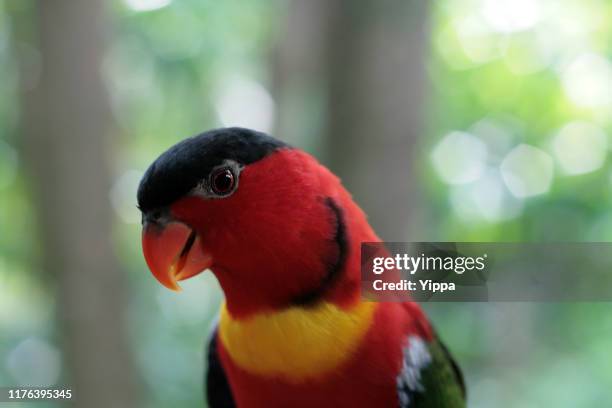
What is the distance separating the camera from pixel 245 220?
868mm

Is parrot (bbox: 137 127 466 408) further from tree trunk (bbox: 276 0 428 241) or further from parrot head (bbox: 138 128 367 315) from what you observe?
tree trunk (bbox: 276 0 428 241)

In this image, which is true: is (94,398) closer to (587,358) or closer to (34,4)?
(34,4)

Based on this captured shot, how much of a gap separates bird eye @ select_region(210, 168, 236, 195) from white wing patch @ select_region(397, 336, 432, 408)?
1.33 feet

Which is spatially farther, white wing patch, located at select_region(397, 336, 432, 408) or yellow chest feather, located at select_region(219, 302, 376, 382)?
white wing patch, located at select_region(397, 336, 432, 408)

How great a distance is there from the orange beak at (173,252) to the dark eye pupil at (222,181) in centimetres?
7

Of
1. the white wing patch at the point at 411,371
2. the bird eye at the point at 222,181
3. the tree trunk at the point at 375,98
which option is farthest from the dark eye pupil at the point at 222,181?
the tree trunk at the point at 375,98

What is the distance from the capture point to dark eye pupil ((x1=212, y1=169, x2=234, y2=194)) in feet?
2.74

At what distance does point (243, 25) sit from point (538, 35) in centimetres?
162

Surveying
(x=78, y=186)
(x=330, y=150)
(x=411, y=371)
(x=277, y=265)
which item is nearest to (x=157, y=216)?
(x=277, y=265)

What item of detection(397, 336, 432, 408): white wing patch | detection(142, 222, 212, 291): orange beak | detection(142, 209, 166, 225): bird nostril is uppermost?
detection(142, 209, 166, 225): bird nostril

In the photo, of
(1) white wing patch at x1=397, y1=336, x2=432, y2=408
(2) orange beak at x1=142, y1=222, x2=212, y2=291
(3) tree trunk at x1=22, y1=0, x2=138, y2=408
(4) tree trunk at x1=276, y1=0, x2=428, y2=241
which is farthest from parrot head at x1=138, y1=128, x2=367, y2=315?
(3) tree trunk at x1=22, y1=0, x2=138, y2=408

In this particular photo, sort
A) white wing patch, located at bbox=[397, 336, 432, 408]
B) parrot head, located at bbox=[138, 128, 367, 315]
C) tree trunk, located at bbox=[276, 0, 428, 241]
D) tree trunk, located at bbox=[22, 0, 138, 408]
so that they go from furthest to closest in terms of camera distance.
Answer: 1. tree trunk, located at bbox=[22, 0, 138, 408]
2. tree trunk, located at bbox=[276, 0, 428, 241]
3. white wing patch, located at bbox=[397, 336, 432, 408]
4. parrot head, located at bbox=[138, 128, 367, 315]

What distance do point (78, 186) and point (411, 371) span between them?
4.72 feet

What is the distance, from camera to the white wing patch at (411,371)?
3.36 ft
